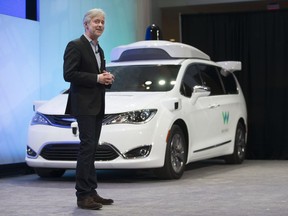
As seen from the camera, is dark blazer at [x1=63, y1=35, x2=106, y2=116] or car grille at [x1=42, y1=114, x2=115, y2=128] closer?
dark blazer at [x1=63, y1=35, x2=106, y2=116]

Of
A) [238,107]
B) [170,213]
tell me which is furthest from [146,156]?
[238,107]

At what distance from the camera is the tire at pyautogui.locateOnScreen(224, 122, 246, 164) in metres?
9.69

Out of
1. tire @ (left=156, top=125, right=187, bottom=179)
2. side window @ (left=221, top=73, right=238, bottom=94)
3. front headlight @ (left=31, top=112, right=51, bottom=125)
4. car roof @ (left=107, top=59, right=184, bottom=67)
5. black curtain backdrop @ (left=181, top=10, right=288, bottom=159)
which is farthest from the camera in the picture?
black curtain backdrop @ (left=181, top=10, right=288, bottom=159)

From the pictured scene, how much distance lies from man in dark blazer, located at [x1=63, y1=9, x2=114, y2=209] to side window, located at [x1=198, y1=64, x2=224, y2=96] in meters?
3.69

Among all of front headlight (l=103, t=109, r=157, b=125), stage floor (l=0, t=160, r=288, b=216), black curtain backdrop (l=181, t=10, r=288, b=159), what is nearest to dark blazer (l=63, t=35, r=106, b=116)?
stage floor (l=0, t=160, r=288, b=216)

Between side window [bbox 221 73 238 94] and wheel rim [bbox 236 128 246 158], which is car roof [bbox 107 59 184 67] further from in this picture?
wheel rim [bbox 236 128 246 158]

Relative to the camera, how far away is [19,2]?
9.12 metres

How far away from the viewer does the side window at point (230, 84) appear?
9.69 metres

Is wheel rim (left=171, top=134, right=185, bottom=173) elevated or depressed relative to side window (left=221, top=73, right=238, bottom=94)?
depressed

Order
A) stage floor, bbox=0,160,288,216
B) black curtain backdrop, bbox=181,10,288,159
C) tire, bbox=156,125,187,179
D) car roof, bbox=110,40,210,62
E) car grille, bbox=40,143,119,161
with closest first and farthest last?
stage floor, bbox=0,160,288,216
car grille, bbox=40,143,119,161
tire, bbox=156,125,187,179
car roof, bbox=110,40,210,62
black curtain backdrop, bbox=181,10,288,159

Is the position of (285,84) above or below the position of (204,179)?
above

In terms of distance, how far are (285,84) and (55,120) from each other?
5270 mm

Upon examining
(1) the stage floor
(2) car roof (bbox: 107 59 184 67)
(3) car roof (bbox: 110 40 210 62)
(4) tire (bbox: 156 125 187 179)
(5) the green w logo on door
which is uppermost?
(3) car roof (bbox: 110 40 210 62)

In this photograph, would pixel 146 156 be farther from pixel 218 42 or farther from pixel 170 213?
pixel 218 42
